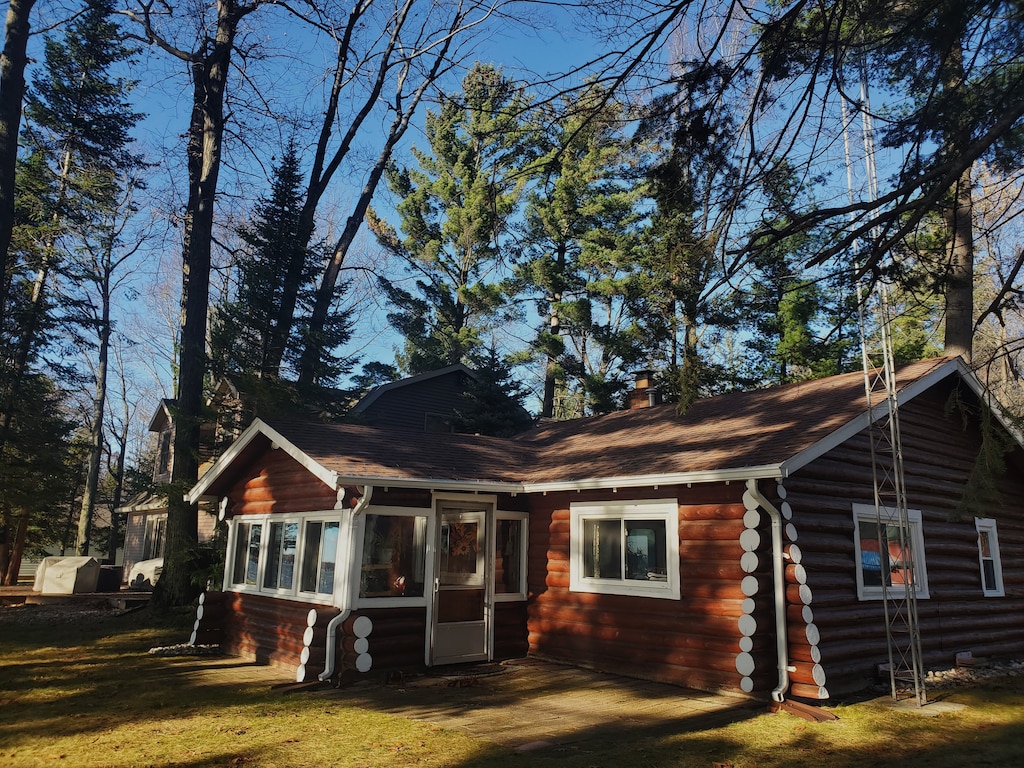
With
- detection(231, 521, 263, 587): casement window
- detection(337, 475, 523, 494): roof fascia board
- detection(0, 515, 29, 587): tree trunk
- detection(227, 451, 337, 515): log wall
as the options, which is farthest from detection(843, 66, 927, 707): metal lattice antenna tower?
detection(0, 515, 29, 587): tree trunk

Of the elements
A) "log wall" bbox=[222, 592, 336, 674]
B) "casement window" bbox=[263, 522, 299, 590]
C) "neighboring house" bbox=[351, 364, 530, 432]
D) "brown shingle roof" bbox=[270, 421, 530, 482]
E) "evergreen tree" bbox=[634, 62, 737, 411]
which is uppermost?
"neighboring house" bbox=[351, 364, 530, 432]

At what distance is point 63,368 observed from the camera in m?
25.5

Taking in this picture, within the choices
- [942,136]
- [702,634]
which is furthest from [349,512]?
[942,136]

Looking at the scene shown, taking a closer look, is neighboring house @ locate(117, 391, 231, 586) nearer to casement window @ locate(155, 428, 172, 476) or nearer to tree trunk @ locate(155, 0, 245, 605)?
casement window @ locate(155, 428, 172, 476)

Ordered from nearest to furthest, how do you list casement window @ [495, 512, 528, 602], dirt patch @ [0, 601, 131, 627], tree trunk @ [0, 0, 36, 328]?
1. casement window @ [495, 512, 528, 602]
2. tree trunk @ [0, 0, 36, 328]
3. dirt patch @ [0, 601, 131, 627]

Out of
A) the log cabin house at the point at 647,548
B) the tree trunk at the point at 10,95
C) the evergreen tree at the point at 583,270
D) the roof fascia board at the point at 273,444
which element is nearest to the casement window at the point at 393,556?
the log cabin house at the point at 647,548

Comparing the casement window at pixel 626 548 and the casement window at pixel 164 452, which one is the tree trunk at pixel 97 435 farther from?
the casement window at pixel 626 548

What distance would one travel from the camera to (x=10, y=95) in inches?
496

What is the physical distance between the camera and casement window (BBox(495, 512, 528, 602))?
10.9 metres

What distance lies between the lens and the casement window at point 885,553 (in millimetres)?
9148

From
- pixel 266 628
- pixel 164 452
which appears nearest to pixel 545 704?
pixel 266 628

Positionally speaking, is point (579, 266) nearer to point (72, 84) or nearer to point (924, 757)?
point (72, 84)

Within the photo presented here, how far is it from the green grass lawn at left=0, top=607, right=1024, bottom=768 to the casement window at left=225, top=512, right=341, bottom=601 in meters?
1.55

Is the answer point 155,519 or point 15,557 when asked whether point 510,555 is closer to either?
point 155,519
